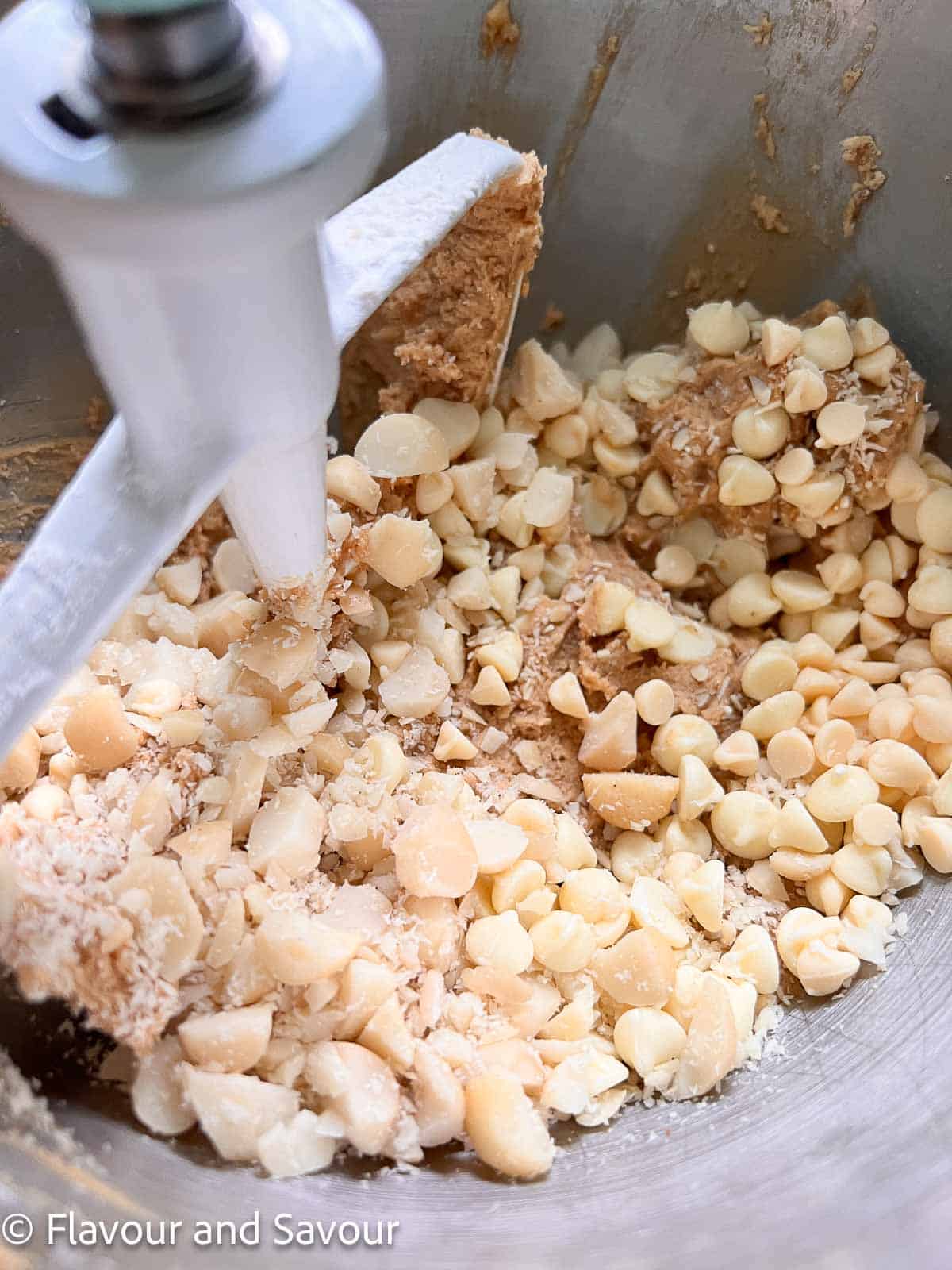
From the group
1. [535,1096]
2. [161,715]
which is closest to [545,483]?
[161,715]

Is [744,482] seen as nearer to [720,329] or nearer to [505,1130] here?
[720,329]

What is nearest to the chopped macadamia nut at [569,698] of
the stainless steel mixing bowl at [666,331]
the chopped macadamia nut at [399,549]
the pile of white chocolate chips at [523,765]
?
the pile of white chocolate chips at [523,765]

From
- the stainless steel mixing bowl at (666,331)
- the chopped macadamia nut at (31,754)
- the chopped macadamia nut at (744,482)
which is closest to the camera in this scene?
the stainless steel mixing bowl at (666,331)

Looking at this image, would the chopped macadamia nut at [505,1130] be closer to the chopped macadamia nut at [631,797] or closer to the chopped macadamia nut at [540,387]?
the chopped macadamia nut at [631,797]

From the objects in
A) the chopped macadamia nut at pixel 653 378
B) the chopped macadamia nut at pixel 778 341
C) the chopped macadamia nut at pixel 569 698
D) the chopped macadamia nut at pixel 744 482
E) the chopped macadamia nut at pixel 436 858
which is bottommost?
the chopped macadamia nut at pixel 569 698

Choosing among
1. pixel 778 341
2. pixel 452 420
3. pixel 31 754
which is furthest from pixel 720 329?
pixel 31 754

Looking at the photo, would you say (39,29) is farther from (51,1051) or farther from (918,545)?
(918,545)
